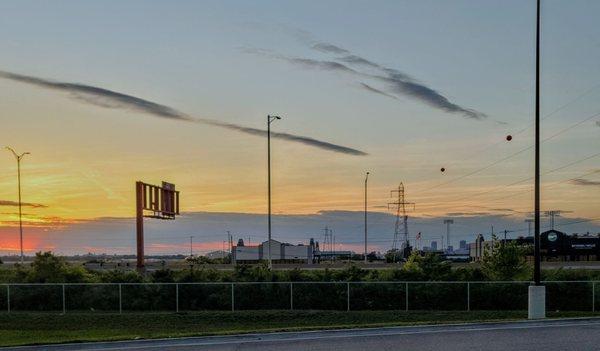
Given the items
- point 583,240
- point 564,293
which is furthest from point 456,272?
point 583,240

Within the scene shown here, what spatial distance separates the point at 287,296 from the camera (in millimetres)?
31438

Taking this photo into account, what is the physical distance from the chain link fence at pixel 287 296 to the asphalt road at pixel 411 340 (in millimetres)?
10923

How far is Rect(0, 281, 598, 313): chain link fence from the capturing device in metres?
30.2

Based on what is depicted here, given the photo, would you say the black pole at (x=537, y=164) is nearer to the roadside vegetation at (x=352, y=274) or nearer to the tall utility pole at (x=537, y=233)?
the tall utility pole at (x=537, y=233)

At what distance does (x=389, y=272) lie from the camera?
115 feet

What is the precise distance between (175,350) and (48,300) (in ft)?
63.0

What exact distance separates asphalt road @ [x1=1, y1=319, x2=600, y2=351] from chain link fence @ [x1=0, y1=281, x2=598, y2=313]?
35.8 feet

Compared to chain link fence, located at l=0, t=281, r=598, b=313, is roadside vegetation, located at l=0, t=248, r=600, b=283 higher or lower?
higher

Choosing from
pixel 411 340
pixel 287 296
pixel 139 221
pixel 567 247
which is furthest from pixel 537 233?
pixel 567 247

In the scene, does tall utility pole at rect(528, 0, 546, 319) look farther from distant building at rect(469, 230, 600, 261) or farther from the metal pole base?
distant building at rect(469, 230, 600, 261)

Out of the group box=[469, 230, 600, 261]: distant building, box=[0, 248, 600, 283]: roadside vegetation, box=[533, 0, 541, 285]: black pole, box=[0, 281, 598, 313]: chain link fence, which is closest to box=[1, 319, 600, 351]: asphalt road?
box=[533, 0, 541, 285]: black pole

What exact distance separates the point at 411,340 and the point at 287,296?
1563 centimetres

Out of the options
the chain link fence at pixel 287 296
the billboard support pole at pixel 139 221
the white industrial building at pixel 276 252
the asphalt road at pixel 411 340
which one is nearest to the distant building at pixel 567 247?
the white industrial building at pixel 276 252

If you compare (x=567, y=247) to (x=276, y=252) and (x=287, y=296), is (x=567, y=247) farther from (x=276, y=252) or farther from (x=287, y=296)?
(x=287, y=296)
